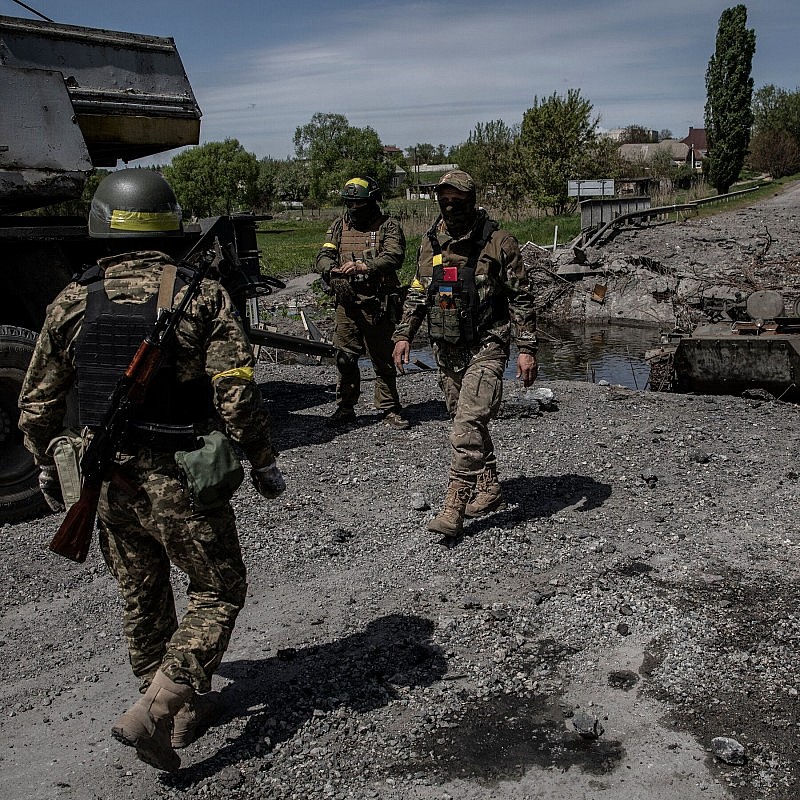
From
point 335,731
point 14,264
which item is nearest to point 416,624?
point 335,731

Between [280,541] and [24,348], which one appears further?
[24,348]

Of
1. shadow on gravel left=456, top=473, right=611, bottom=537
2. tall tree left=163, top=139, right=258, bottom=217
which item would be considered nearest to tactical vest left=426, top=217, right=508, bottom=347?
shadow on gravel left=456, top=473, right=611, bottom=537

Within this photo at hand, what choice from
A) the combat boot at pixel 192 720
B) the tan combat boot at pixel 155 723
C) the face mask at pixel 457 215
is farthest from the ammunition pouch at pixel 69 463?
the face mask at pixel 457 215

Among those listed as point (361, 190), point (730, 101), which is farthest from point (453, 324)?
point (730, 101)

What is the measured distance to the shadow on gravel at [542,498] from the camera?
18.8 ft

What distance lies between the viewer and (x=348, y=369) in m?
8.33

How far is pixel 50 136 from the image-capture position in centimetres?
639

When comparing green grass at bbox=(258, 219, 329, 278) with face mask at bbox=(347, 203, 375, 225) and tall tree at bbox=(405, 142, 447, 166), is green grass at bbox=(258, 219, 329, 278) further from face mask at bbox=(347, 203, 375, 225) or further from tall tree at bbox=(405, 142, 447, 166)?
tall tree at bbox=(405, 142, 447, 166)

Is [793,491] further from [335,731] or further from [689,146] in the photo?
[689,146]

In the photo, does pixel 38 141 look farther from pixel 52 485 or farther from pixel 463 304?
pixel 52 485

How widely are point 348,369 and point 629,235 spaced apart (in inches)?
869

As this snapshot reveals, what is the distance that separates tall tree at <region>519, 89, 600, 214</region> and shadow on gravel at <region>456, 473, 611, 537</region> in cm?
4163

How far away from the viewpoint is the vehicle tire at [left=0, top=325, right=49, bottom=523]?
613 centimetres

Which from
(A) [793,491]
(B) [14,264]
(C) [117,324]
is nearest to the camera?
(C) [117,324]
